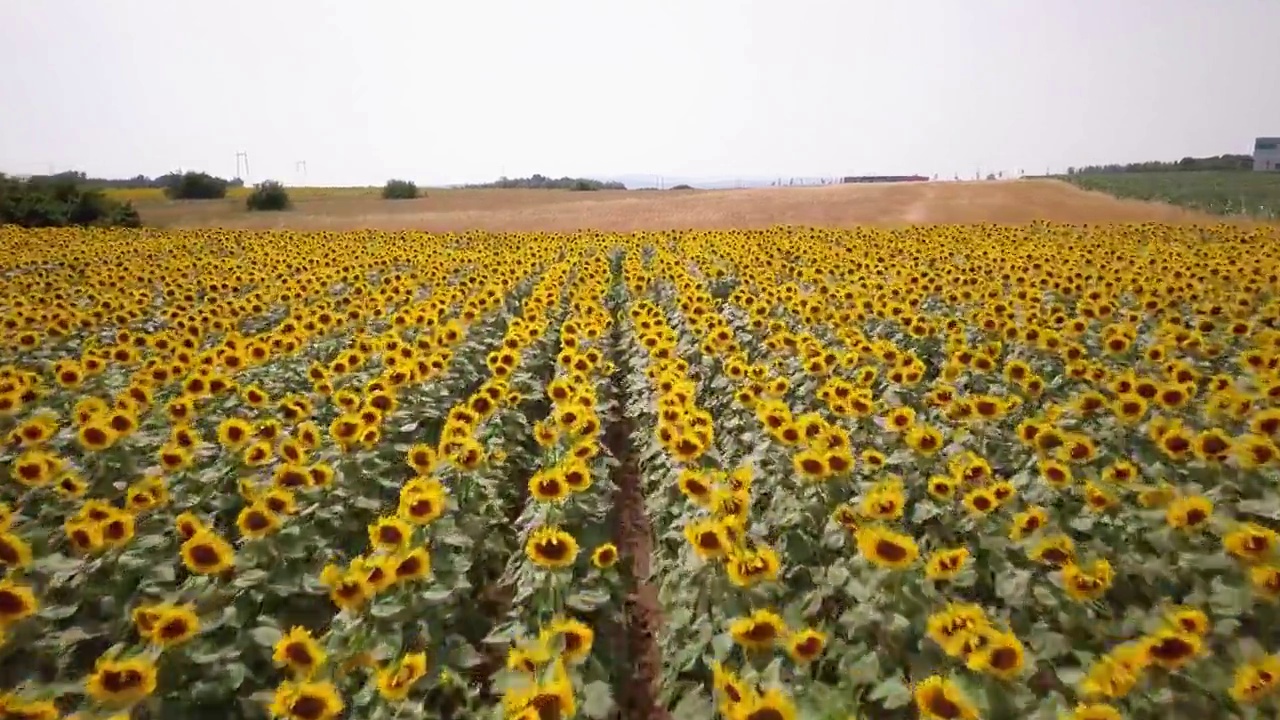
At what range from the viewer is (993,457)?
229 inches

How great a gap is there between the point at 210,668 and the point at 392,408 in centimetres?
269

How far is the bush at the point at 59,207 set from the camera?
109 ft

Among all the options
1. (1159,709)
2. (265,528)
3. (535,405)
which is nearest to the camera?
(1159,709)

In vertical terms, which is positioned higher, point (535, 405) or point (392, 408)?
point (392, 408)

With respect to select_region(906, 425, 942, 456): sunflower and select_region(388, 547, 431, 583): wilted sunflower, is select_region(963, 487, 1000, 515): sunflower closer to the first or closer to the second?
select_region(906, 425, 942, 456): sunflower

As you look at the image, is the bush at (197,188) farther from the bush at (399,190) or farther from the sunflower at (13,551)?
the sunflower at (13,551)

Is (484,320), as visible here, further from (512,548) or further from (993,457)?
(993,457)

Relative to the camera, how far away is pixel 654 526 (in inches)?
247

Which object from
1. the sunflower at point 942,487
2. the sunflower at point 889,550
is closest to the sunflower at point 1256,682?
the sunflower at point 889,550

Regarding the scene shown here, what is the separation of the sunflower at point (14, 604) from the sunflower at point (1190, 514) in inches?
206

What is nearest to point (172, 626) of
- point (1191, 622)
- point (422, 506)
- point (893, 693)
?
point (422, 506)

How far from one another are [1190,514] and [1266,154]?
12113cm

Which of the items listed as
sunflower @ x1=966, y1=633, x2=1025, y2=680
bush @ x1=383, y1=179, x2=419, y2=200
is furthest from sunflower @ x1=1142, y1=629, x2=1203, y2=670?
bush @ x1=383, y1=179, x2=419, y2=200

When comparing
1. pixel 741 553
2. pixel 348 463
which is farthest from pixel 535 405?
pixel 741 553
